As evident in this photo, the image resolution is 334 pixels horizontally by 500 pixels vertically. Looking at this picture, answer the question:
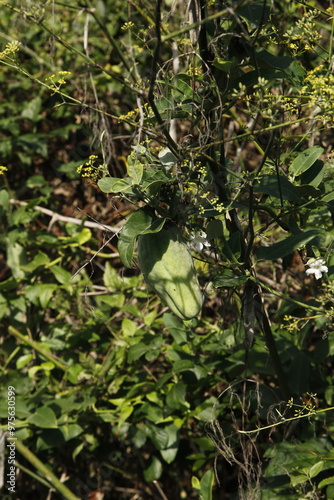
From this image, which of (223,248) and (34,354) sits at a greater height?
(223,248)

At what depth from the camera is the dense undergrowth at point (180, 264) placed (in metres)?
1.13

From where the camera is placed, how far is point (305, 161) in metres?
1.25

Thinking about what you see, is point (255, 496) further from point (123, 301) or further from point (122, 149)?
point (122, 149)

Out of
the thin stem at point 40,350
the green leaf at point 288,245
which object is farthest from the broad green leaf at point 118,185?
the thin stem at point 40,350

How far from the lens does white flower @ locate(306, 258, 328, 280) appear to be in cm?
119

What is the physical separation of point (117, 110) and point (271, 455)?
5.17 ft

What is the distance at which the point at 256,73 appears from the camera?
110cm

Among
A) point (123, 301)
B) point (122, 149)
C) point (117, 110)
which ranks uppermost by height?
point (117, 110)

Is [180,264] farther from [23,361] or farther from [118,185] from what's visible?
[23,361]

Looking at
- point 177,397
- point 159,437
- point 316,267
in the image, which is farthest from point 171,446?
point 316,267

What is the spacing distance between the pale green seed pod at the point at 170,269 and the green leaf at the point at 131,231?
0.15ft

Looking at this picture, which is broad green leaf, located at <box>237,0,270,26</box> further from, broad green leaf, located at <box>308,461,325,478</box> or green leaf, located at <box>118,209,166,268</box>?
broad green leaf, located at <box>308,461,325,478</box>

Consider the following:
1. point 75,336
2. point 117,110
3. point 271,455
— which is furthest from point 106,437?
point 117,110

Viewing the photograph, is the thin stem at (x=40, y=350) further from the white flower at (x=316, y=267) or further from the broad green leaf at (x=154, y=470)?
the white flower at (x=316, y=267)
